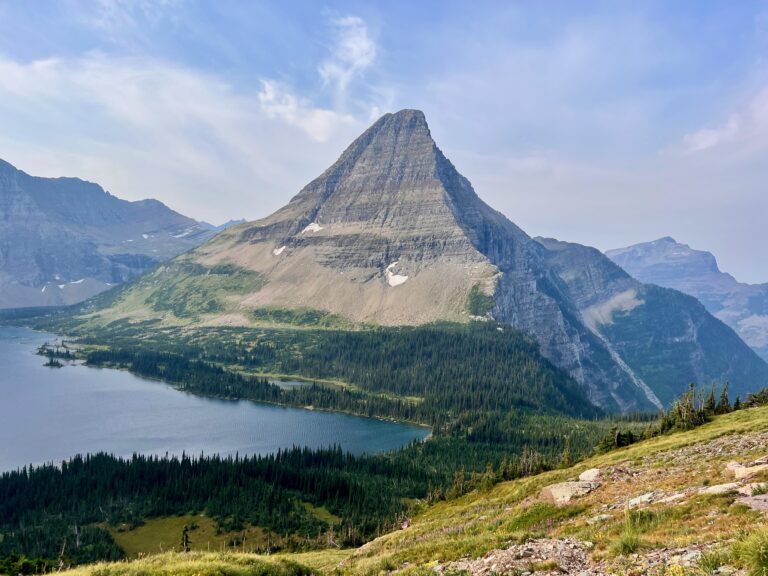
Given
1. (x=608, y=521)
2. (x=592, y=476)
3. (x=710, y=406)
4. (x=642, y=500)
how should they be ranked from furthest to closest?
(x=710, y=406) < (x=592, y=476) < (x=642, y=500) < (x=608, y=521)

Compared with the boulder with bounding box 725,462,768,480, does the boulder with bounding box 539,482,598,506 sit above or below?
below

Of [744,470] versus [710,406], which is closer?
[744,470]

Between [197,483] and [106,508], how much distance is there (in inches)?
823

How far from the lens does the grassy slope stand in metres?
23.4

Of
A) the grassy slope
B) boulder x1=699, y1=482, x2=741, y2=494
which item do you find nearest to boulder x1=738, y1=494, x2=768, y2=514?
the grassy slope

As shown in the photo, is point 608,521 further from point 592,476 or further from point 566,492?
point 592,476

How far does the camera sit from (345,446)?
19775 cm

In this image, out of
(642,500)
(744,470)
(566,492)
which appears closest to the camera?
(642,500)

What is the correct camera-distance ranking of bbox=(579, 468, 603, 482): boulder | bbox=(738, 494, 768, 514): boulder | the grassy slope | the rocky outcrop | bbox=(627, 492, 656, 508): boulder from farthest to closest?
bbox=(579, 468, 603, 482): boulder < the rocky outcrop < bbox=(627, 492, 656, 508): boulder < bbox=(738, 494, 768, 514): boulder < the grassy slope

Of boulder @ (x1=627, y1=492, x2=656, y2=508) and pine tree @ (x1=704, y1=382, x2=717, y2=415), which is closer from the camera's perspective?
boulder @ (x1=627, y1=492, x2=656, y2=508)

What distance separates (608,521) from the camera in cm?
2941

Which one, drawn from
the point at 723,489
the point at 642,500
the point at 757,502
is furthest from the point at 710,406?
the point at 757,502

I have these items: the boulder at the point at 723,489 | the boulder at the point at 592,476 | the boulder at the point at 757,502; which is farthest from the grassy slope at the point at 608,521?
the boulder at the point at 592,476

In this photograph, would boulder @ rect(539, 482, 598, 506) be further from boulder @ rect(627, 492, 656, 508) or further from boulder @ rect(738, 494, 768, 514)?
boulder @ rect(738, 494, 768, 514)
